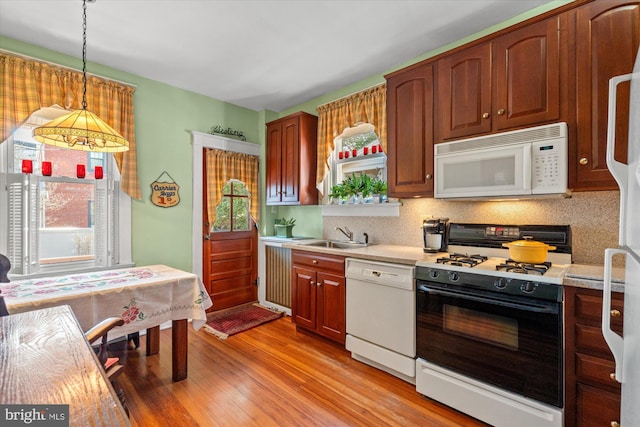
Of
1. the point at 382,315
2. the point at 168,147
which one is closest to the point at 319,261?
the point at 382,315

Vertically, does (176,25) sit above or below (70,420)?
above

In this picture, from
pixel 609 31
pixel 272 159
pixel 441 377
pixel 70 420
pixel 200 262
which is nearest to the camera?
pixel 70 420

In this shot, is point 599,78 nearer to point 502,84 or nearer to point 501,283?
point 502,84

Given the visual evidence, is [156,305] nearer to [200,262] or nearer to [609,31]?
[200,262]

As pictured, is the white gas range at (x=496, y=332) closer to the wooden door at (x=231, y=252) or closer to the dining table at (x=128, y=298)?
the dining table at (x=128, y=298)

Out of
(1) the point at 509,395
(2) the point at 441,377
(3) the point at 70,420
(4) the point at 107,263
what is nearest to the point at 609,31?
(1) the point at 509,395

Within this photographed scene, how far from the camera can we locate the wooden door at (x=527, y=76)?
6.00ft

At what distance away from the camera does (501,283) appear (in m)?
1.73

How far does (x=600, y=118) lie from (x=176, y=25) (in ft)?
9.58

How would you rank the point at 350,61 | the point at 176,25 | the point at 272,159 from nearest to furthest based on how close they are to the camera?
the point at 176,25 < the point at 350,61 < the point at 272,159

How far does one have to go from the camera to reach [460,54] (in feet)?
7.23

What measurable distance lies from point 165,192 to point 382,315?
265 cm

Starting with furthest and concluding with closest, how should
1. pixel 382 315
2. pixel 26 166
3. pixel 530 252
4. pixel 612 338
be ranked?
pixel 26 166 → pixel 382 315 → pixel 530 252 → pixel 612 338

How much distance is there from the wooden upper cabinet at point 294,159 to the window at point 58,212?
1693 millimetres
